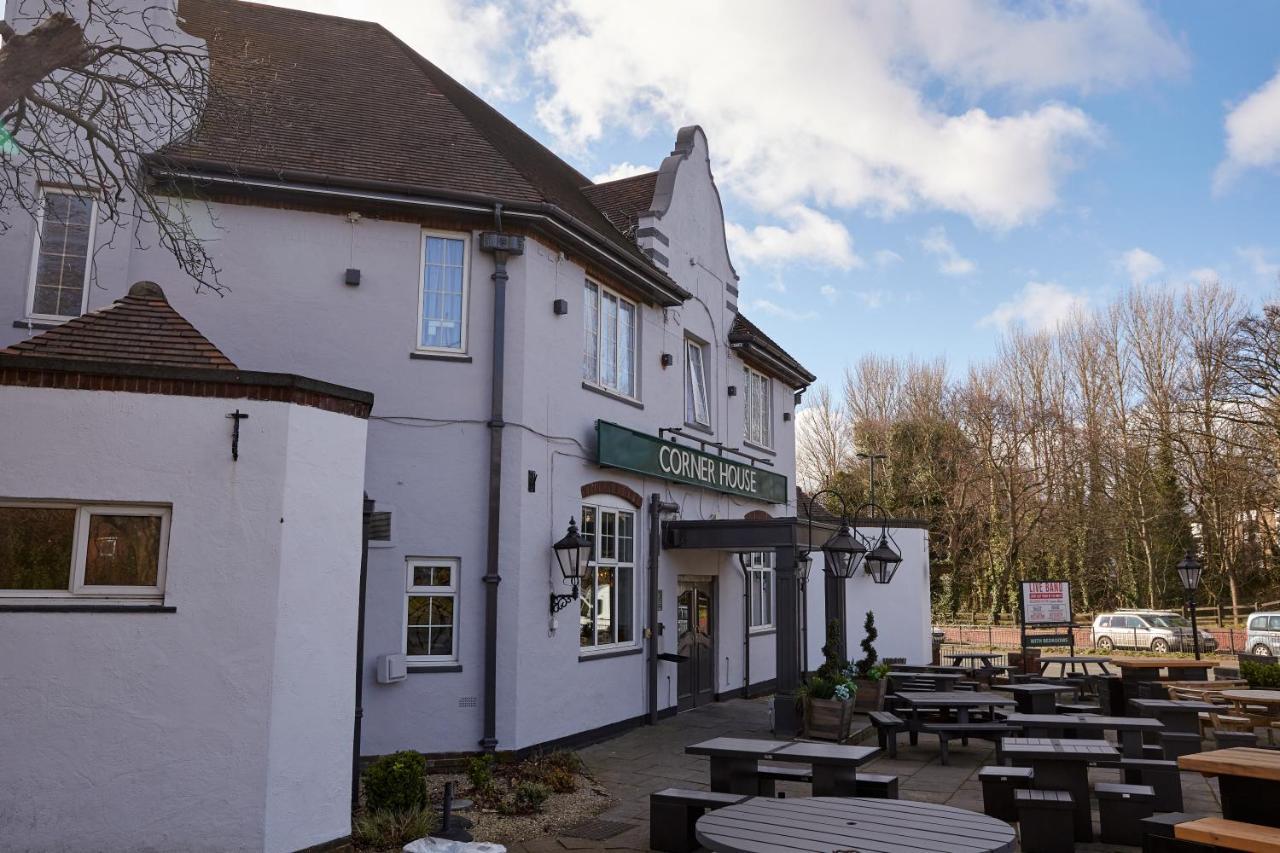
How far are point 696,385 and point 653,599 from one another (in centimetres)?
411

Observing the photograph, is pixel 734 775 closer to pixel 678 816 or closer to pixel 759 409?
pixel 678 816

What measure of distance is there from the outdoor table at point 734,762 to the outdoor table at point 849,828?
1.53 meters

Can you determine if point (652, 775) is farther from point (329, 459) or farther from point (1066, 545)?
point (1066, 545)

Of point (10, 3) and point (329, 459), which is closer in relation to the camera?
point (329, 459)

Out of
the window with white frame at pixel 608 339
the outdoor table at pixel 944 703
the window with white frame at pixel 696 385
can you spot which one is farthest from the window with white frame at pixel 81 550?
the window with white frame at pixel 696 385

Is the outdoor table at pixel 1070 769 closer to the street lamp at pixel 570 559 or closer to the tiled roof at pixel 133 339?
the street lamp at pixel 570 559

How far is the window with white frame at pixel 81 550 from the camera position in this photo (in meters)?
6.78

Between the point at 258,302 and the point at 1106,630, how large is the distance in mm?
30727

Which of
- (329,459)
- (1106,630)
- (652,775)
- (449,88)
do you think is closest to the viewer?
(329,459)

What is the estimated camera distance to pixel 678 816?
7.48m

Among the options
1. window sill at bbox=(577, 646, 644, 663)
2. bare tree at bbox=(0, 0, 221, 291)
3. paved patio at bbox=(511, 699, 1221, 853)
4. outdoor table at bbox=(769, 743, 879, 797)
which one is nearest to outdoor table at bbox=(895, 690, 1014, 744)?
paved patio at bbox=(511, 699, 1221, 853)

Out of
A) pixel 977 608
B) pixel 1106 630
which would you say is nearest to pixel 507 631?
pixel 1106 630

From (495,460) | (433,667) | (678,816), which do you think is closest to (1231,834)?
(678,816)

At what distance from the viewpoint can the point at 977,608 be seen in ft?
139
